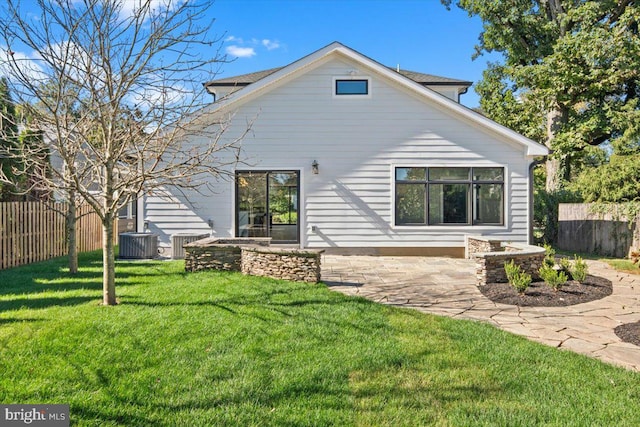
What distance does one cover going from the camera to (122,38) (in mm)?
5461

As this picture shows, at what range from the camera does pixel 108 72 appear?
187 inches

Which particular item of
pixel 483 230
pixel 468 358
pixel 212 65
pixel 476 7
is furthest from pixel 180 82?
pixel 476 7

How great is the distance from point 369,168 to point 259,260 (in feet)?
15.7

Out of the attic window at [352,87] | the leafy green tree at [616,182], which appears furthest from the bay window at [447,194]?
the leafy green tree at [616,182]

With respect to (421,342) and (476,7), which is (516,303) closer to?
(421,342)

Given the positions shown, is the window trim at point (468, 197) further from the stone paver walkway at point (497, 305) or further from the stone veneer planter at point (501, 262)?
the stone veneer planter at point (501, 262)

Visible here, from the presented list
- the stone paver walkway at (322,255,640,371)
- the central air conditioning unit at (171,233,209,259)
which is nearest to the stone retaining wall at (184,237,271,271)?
the stone paver walkway at (322,255,640,371)

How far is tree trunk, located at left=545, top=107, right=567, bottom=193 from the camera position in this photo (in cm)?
1600

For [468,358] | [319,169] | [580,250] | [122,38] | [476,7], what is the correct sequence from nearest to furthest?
[468,358]
[122,38]
[319,169]
[580,250]
[476,7]

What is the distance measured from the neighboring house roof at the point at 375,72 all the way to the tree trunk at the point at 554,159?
22.2 feet

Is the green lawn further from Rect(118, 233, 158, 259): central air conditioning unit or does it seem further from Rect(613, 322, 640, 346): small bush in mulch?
Rect(118, 233, 158, 259): central air conditioning unit

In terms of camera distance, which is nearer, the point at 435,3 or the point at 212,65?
the point at 212,65

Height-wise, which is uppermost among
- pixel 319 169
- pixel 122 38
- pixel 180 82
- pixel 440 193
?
pixel 122 38

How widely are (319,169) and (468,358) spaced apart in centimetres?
755
